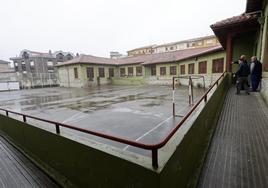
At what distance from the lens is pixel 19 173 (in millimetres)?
3432

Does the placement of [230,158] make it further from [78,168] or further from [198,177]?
[78,168]

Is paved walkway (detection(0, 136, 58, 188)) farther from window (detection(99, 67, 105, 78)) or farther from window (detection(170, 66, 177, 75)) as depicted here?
window (detection(99, 67, 105, 78))

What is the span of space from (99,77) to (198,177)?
87.0 feet

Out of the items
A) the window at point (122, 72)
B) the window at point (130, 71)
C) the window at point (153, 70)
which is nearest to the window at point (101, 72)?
the window at point (122, 72)

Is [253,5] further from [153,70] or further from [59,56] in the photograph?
[59,56]

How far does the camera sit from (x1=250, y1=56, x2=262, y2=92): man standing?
571cm

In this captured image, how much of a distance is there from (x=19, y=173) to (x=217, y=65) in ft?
55.8

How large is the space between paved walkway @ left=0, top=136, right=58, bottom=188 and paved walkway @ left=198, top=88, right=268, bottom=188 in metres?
3.08

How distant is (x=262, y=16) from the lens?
6.74m

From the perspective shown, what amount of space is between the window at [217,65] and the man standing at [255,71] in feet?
30.2

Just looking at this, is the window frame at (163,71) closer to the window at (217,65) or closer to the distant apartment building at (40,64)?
the window at (217,65)

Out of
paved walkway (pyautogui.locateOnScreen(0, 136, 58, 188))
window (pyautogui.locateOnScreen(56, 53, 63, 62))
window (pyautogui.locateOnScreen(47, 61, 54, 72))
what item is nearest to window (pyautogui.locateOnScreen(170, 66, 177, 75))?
paved walkway (pyautogui.locateOnScreen(0, 136, 58, 188))

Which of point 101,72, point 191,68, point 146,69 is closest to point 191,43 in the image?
point 146,69

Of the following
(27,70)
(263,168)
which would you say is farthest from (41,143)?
(27,70)
